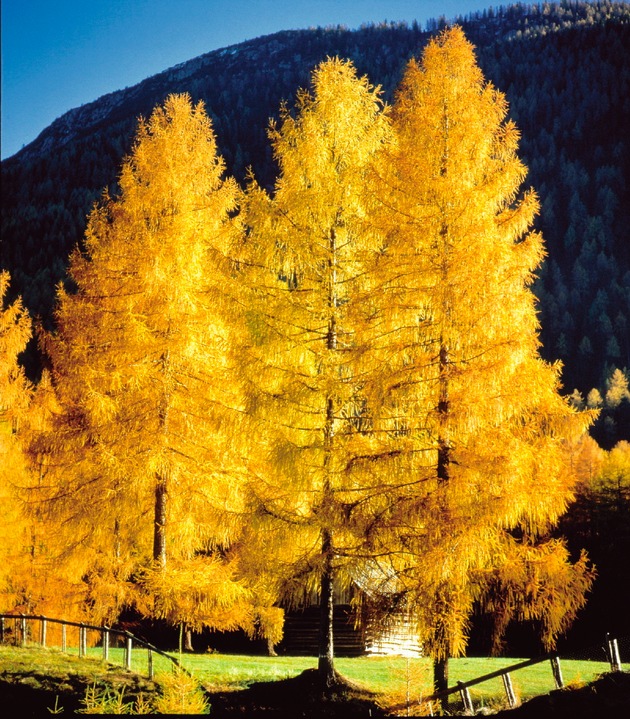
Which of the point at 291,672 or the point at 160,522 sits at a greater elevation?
the point at 160,522

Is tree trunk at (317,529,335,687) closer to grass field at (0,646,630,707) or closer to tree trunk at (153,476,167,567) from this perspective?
grass field at (0,646,630,707)

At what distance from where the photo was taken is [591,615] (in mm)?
36250

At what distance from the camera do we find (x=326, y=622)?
10961 mm

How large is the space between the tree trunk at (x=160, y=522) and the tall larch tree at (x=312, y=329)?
7.92 feet

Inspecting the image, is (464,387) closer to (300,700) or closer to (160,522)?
(300,700)

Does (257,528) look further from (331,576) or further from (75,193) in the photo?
(75,193)

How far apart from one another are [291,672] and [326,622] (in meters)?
3.39

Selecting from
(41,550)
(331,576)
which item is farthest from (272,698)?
(41,550)

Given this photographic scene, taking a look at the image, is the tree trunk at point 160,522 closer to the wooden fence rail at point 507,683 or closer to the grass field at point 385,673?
the grass field at point 385,673

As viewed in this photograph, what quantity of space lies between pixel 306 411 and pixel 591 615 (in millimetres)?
31822

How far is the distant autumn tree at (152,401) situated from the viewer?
42.9 feet

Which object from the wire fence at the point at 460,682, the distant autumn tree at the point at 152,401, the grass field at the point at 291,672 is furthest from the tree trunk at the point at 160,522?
the grass field at the point at 291,672

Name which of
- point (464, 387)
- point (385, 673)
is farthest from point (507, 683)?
point (385, 673)

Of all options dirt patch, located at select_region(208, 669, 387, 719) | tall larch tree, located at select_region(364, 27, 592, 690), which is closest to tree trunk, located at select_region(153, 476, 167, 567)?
dirt patch, located at select_region(208, 669, 387, 719)
